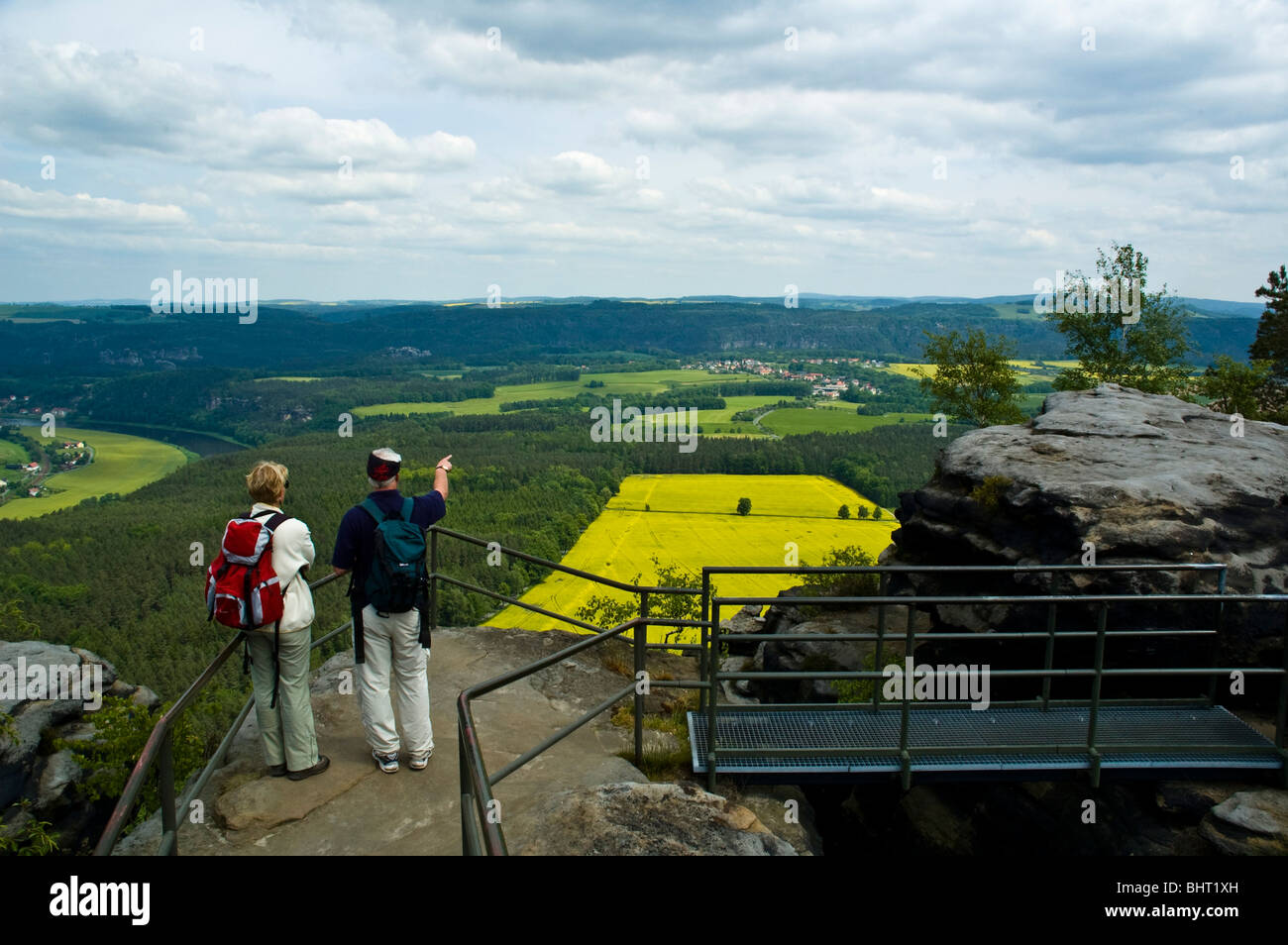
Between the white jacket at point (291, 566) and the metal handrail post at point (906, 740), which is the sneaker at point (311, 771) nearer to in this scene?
the white jacket at point (291, 566)

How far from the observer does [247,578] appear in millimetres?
5742

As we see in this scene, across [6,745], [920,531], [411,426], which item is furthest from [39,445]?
[920,531]

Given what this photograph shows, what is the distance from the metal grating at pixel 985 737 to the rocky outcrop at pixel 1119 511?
1172 millimetres

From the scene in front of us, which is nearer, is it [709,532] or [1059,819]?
[1059,819]

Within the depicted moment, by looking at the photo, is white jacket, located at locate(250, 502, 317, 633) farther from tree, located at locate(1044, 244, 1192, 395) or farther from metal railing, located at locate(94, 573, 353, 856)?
tree, located at locate(1044, 244, 1192, 395)

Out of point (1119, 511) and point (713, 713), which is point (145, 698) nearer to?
point (713, 713)

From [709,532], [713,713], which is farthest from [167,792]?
[709,532]

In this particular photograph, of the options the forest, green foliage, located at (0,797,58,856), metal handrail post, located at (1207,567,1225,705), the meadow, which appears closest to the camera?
metal handrail post, located at (1207,567,1225,705)

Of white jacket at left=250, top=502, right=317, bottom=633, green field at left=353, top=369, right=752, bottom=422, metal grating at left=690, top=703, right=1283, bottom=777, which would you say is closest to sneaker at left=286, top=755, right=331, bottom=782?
white jacket at left=250, top=502, right=317, bottom=633

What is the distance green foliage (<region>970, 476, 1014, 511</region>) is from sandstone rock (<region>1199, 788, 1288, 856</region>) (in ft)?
16.1

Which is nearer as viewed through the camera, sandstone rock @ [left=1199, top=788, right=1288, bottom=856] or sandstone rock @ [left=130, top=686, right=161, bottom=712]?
sandstone rock @ [left=1199, top=788, right=1288, bottom=856]

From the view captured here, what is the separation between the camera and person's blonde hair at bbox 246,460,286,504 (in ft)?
18.8

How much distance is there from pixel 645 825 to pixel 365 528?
286 cm
